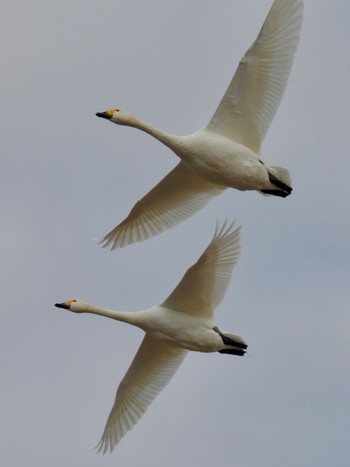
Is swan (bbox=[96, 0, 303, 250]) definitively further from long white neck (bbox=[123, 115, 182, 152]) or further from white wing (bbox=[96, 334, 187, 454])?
white wing (bbox=[96, 334, 187, 454])

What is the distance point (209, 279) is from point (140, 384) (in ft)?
11.1

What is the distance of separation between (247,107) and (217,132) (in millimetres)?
757

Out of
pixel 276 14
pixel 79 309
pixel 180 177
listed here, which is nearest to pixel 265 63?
pixel 276 14

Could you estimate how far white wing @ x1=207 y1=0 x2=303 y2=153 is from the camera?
1609 inches

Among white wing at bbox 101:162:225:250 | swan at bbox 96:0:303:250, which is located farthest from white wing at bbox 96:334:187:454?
swan at bbox 96:0:303:250

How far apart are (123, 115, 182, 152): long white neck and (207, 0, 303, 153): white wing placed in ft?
2.49

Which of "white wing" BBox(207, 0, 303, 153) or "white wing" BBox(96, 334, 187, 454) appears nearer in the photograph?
"white wing" BBox(207, 0, 303, 153)

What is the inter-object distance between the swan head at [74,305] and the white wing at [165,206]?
154 centimetres

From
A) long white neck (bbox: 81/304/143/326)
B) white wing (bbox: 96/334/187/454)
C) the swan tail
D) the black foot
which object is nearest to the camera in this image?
the swan tail

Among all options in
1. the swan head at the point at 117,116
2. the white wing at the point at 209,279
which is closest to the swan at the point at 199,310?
the white wing at the point at 209,279

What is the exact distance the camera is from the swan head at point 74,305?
149 ft

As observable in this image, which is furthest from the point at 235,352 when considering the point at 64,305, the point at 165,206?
the point at 64,305

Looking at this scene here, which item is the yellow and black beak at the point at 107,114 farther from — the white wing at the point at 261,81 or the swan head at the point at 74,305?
the swan head at the point at 74,305

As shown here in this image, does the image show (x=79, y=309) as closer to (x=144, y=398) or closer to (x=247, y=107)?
(x=144, y=398)
